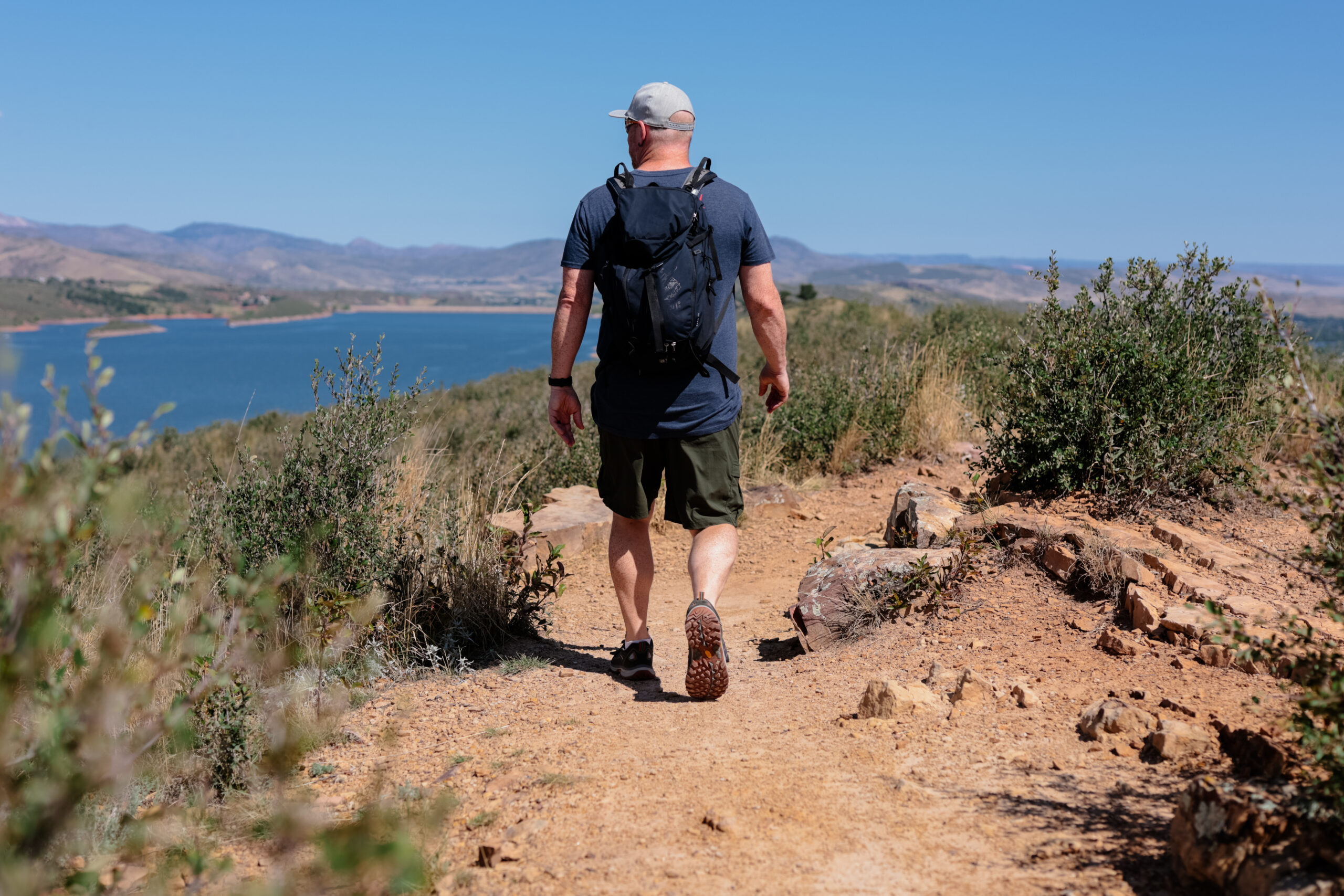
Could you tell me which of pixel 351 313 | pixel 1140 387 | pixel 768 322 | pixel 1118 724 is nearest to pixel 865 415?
pixel 1140 387

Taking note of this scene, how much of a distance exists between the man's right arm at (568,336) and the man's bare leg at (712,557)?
63 cm

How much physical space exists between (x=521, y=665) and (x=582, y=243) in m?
1.73

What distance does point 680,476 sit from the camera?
11.3 ft

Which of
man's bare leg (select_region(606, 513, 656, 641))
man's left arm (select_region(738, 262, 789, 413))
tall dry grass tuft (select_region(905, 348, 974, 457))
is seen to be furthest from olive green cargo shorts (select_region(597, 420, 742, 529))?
tall dry grass tuft (select_region(905, 348, 974, 457))

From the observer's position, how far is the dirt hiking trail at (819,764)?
210cm

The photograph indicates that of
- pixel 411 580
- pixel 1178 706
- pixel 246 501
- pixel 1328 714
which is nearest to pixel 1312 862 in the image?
pixel 1328 714

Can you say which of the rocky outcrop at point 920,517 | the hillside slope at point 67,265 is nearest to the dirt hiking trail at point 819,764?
the rocky outcrop at point 920,517

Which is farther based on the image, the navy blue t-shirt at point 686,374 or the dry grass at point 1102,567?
the dry grass at point 1102,567

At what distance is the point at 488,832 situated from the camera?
7.78ft

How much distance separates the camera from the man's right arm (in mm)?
3361

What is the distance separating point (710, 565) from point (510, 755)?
1018mm

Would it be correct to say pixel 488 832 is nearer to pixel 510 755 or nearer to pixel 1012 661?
pixel 510 755

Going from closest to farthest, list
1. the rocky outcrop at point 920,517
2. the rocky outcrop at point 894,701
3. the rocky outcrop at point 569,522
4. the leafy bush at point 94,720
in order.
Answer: the leafy bush at point 94,720
the rocky outcrop at point 894,701
the rocky outcrop at point 920,517
the rocky outcrop at point 569,522

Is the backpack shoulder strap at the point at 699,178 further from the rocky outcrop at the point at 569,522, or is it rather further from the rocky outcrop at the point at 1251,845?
the rocky outcrop at the point at 569,522
